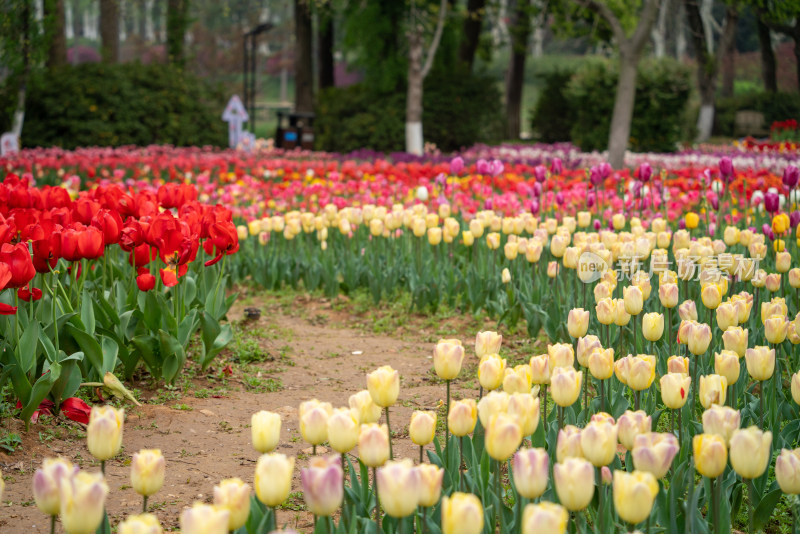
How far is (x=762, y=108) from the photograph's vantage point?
2992 centimetres

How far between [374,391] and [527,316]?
2.99 metres

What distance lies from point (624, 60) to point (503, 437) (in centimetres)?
1284

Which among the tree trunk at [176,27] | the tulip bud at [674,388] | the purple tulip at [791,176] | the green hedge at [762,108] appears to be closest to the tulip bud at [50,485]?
the tulip bud at [674,388]

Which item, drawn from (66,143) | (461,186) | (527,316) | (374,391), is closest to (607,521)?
(374,391)

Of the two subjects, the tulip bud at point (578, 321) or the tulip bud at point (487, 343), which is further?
the tulip bud at point (578, 321)

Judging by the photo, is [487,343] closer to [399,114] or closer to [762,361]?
[762,361]

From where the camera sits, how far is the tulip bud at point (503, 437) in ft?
5.60

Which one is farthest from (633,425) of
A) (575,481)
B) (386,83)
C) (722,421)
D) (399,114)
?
(399,114)

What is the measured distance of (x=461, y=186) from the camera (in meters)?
9.52

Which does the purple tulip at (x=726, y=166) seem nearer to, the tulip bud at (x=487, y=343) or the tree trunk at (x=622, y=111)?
the tulip bud at (x=487, y=343)

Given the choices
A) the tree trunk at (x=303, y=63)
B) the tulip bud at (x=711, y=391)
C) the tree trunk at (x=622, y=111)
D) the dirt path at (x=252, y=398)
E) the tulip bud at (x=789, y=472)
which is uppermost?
the tree trunk at (x=303, y=63)

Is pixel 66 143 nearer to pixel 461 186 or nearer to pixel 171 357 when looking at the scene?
pixel 461 186

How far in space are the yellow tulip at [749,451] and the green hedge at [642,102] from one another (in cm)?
1901

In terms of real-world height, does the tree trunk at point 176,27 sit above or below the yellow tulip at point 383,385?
above
